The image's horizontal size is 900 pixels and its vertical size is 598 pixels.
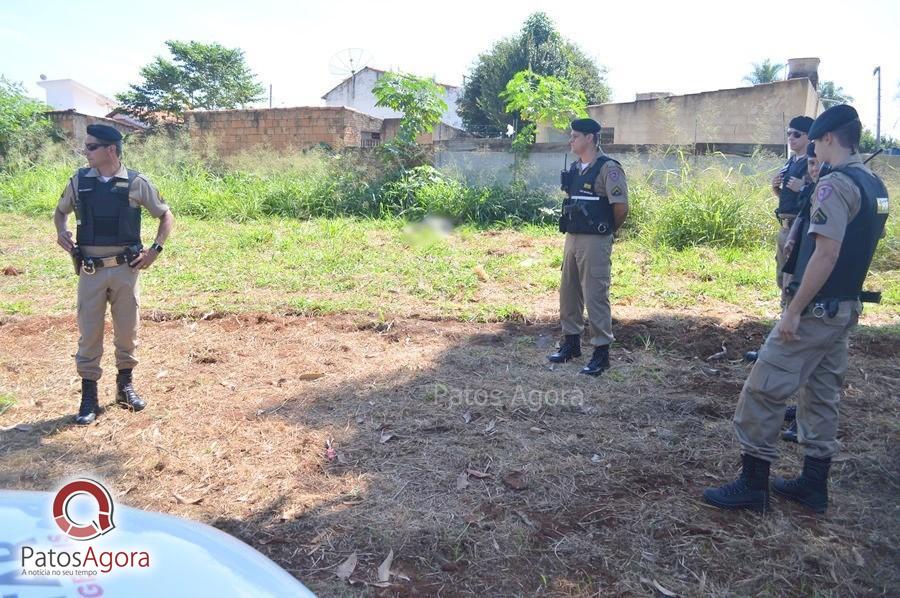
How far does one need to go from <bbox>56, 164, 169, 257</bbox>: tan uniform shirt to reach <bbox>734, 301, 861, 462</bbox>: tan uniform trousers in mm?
3605

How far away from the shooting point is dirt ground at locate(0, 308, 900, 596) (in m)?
2.64

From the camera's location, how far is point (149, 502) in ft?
10.3

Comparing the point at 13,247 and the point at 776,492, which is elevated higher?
the point at 13,247

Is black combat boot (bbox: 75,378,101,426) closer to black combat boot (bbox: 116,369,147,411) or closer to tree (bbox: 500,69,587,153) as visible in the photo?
black combat boot (bbox: 116,369,147,411)

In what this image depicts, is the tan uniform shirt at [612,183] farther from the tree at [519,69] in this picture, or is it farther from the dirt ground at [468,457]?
the tree at [519,69]

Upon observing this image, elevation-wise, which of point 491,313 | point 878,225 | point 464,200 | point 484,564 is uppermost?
point 464,200

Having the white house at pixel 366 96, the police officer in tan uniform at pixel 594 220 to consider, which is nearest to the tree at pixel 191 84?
the white house at pixel 366 96

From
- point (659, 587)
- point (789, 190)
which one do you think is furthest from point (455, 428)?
point (789, 190)

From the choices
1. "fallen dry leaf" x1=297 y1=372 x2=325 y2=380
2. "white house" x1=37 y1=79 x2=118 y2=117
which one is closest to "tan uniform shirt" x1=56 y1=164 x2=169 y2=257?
"fallen dry leaf" x1=297 y1=372 x2=325 y2=380

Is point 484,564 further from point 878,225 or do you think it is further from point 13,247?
point 13,247

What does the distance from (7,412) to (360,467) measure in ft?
8.26

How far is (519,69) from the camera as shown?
992 inches

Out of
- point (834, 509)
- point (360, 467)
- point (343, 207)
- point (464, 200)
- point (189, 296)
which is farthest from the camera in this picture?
point (343, 207)

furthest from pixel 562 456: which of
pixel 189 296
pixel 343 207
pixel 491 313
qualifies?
pixel 343 207
